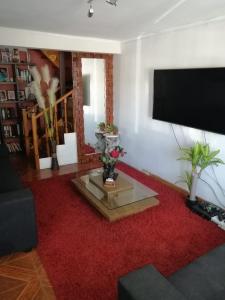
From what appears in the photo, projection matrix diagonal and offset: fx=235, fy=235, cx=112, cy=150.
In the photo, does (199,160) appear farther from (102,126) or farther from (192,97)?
(102,126)

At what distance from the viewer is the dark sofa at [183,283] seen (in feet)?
3.70

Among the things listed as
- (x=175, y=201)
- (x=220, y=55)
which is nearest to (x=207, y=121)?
(x=220, y=55)

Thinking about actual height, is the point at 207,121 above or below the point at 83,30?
below

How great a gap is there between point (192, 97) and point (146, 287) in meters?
2.26

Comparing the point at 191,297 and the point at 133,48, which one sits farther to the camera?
the point at 133,48

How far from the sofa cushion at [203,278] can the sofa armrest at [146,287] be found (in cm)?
20

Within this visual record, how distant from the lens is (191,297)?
126 cm

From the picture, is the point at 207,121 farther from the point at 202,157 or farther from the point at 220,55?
the point at 220,55

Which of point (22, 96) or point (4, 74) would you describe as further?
point (22, 96)

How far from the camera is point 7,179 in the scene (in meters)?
2.66

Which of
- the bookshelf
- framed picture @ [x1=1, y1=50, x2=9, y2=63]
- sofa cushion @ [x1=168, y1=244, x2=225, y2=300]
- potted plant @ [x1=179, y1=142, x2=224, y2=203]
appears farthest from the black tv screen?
framed picture @ [x1=1, y1=50, x2=9, y2=63]

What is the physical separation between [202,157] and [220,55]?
1.13 meters

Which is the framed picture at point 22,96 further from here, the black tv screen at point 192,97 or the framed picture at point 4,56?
the black tv screen at point 192,97

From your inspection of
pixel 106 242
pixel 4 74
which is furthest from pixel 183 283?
pixel 4 74
